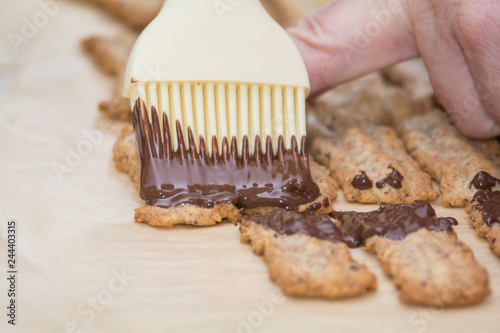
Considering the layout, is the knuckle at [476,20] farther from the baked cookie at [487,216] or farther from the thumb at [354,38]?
the baked cookie at [487,216]

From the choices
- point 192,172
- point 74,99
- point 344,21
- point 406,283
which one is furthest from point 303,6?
point 406,283

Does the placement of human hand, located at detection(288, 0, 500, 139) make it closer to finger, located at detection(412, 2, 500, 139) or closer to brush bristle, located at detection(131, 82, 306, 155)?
finger, located at detection(412, 2, 500, 139)

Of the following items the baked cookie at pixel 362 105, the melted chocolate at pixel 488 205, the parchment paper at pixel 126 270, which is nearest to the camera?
the parchment paper at pixel 126 270

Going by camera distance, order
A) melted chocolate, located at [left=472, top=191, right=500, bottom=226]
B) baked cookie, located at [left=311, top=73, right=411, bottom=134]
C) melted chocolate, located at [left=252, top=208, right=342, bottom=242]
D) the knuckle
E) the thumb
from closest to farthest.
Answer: melted chocolate, located at [left=252, top=208, right=342, bottom=242], melted chocolate, located at [left=472, top=191, right=500, bottom=226], the knuckle, the thumb, baked cookie, located at [left=311, top=73, right=411, bottom=134]

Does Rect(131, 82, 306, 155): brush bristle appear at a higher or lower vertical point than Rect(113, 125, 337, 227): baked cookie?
higher

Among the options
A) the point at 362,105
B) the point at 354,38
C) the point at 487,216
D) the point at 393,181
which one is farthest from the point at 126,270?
the point at 362,105


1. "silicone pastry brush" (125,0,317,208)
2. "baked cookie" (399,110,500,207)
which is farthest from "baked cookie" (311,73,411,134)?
"silicone pastry brush" (125,0,317,208)

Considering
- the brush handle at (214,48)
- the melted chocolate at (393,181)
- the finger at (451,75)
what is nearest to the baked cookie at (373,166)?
the melted chocolate at (393,181)

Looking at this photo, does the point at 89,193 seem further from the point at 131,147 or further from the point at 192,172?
the point at 192,172
